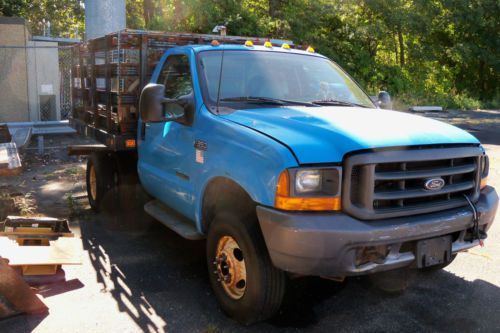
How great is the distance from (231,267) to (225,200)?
52 cm

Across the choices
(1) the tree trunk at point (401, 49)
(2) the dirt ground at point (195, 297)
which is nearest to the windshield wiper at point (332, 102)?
(2) the dirt ground at point (195, 297)

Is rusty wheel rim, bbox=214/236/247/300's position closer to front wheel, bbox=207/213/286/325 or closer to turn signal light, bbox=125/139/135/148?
front wheel, bbox=207/213/286/325

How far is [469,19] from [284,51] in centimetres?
2960

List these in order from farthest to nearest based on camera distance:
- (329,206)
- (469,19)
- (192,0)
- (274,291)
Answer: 1. (469,19)
2. (192,0)
3. (274,291)
4. (329,206)

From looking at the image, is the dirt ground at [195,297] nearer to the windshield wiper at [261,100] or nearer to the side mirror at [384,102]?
the windshield wiper at [261,100]

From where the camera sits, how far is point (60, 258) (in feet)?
14.2

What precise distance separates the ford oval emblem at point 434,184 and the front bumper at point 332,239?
0.22m

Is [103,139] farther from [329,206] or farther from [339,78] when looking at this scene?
[329,206]

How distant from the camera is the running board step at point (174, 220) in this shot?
4250 mm

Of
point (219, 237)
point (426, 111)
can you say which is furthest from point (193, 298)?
point (426, 111)

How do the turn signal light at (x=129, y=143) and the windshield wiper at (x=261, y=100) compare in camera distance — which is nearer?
the windshield wiper at (x=261, y=100)

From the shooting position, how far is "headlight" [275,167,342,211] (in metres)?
3.15

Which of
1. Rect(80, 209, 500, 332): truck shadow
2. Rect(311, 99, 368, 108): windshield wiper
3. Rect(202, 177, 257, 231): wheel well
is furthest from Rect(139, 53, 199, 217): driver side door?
Rect(311, 99, 368, 108): windshield wiper

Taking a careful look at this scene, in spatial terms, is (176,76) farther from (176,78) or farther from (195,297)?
(195,297)
